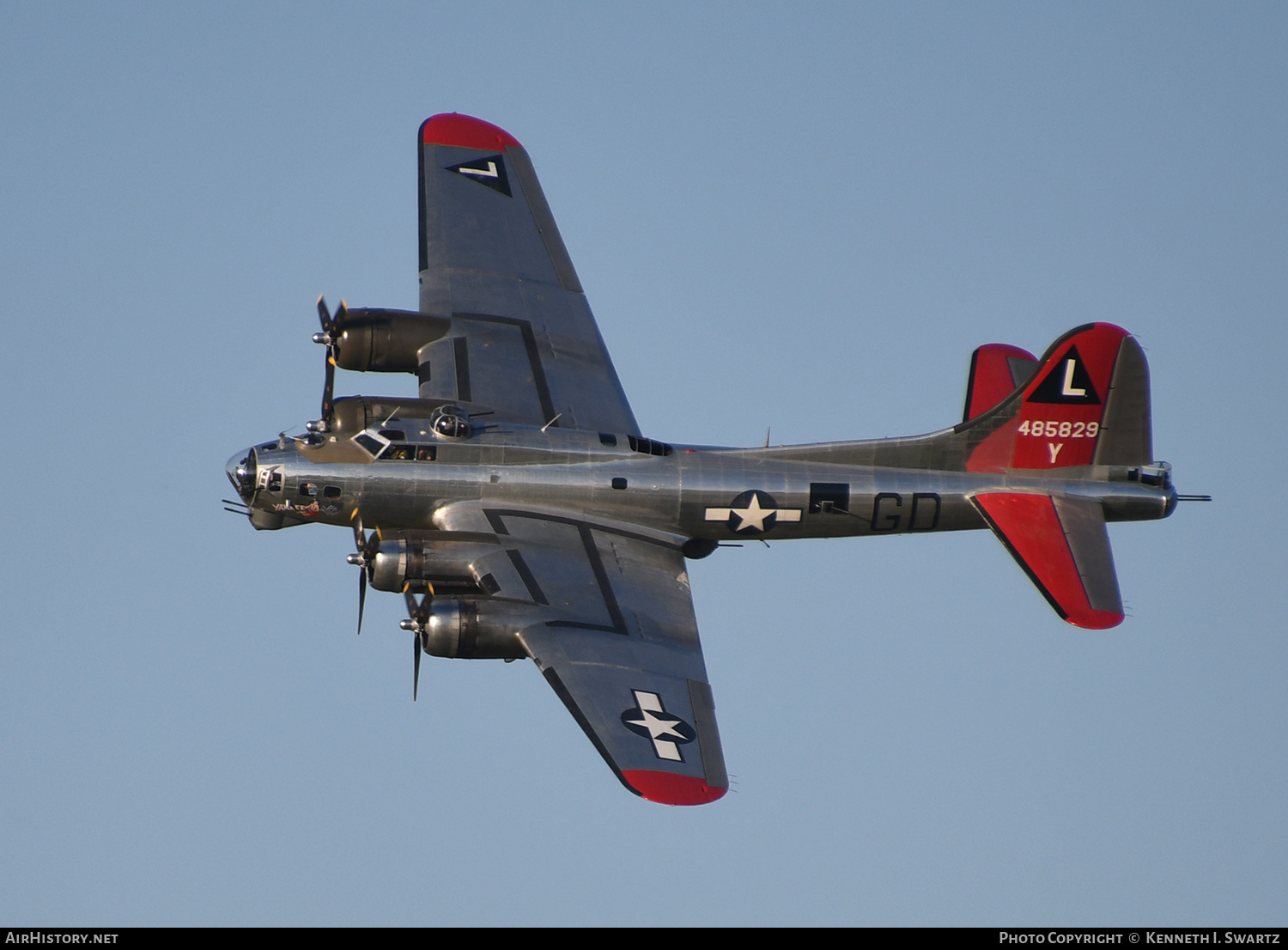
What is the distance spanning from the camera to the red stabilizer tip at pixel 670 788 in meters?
25.4

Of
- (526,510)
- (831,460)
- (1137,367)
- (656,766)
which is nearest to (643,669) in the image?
(656,766)

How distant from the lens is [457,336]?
33250 mm

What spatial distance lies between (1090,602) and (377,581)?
12164 mm

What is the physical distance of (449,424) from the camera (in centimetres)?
3030

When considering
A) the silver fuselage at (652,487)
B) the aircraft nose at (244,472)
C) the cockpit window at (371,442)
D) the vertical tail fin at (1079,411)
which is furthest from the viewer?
the vertical tail fin at (1079,411)

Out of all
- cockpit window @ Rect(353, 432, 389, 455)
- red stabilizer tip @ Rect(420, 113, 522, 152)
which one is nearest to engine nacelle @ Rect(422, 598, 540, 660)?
cockpit window @ Rect(353, 432, 389, 455)

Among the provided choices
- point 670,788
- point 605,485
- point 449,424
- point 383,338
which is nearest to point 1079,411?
point 605,485

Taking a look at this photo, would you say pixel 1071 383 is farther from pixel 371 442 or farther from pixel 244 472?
pixel 244 472

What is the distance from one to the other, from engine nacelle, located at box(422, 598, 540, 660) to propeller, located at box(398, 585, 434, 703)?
113 mm

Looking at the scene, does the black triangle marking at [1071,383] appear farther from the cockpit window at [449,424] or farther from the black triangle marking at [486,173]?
the black triangle marking at [486,173]

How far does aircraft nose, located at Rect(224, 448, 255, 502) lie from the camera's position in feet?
100

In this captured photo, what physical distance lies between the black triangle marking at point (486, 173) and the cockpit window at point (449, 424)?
7.98 metres

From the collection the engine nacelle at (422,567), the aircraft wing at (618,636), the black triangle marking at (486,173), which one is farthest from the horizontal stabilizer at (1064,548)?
the black triangle marking at (486,173)

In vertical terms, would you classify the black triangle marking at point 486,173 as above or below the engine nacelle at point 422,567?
above
